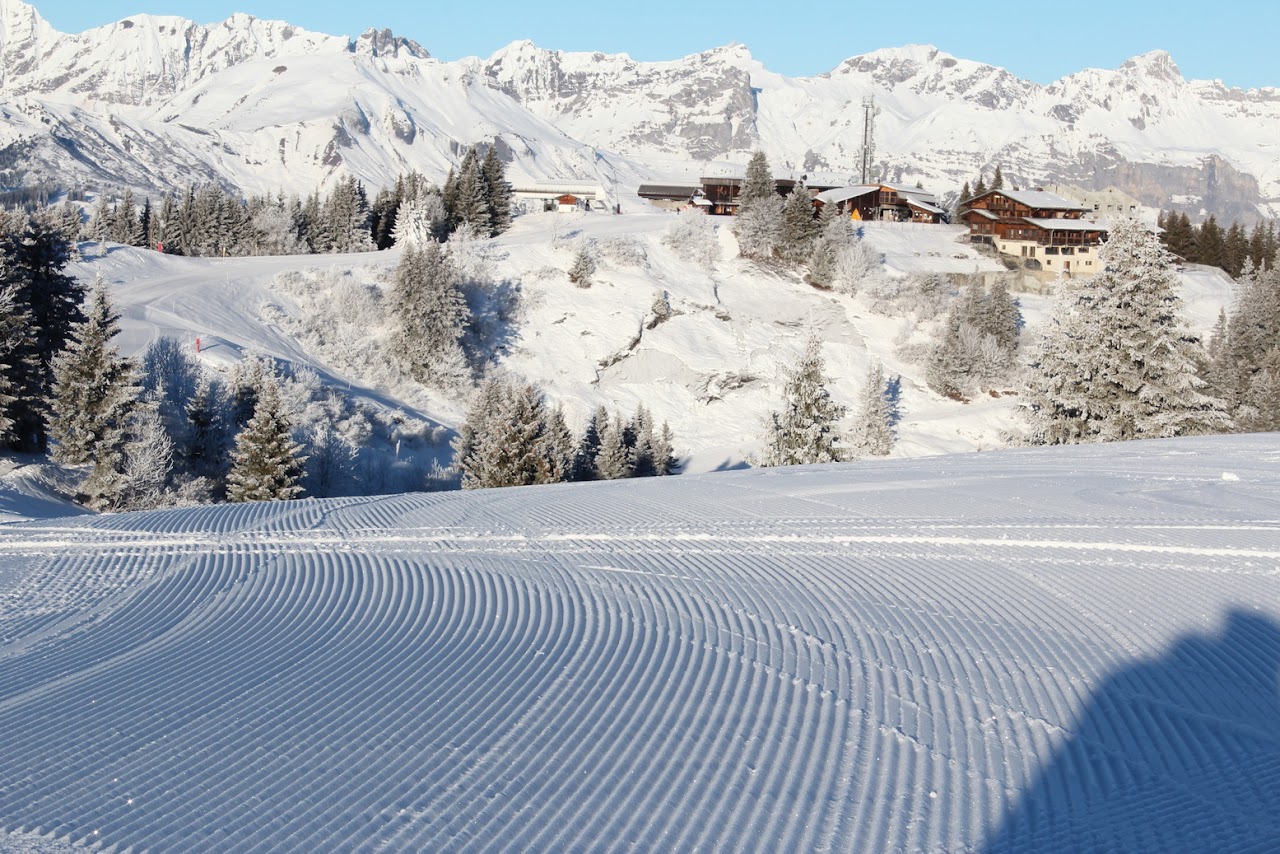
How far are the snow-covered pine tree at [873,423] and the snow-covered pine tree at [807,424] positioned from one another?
13.7 m

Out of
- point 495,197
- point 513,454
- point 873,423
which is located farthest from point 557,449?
point 495,197

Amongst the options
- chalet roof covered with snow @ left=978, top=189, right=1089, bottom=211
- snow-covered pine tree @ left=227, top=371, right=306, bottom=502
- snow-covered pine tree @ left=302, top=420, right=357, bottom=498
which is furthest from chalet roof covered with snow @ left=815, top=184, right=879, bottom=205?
snow-covered pine tree @ left=227, top=371, right=306, bottom=502

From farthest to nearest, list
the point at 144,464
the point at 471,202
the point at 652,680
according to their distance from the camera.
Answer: the point at 471,202 → the point at 144,464 → the point at 652,680

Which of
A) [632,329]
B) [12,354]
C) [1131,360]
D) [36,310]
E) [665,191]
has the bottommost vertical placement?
[1131,360]

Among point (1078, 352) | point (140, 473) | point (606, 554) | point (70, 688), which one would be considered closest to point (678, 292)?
point (1078, 352)

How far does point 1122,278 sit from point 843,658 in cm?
2023

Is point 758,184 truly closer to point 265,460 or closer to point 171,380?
point 171,380

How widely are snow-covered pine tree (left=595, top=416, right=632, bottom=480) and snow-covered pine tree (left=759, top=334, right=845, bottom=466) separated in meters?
6.81

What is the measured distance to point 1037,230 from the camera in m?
63.3

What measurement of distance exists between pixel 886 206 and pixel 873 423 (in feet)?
122

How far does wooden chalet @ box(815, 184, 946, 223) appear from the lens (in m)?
A: 69.8

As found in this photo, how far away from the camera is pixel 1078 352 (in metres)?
23.7

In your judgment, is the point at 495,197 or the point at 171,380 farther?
the point at 495,197

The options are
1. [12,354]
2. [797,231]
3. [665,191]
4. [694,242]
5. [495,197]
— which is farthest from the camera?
[665,191]
